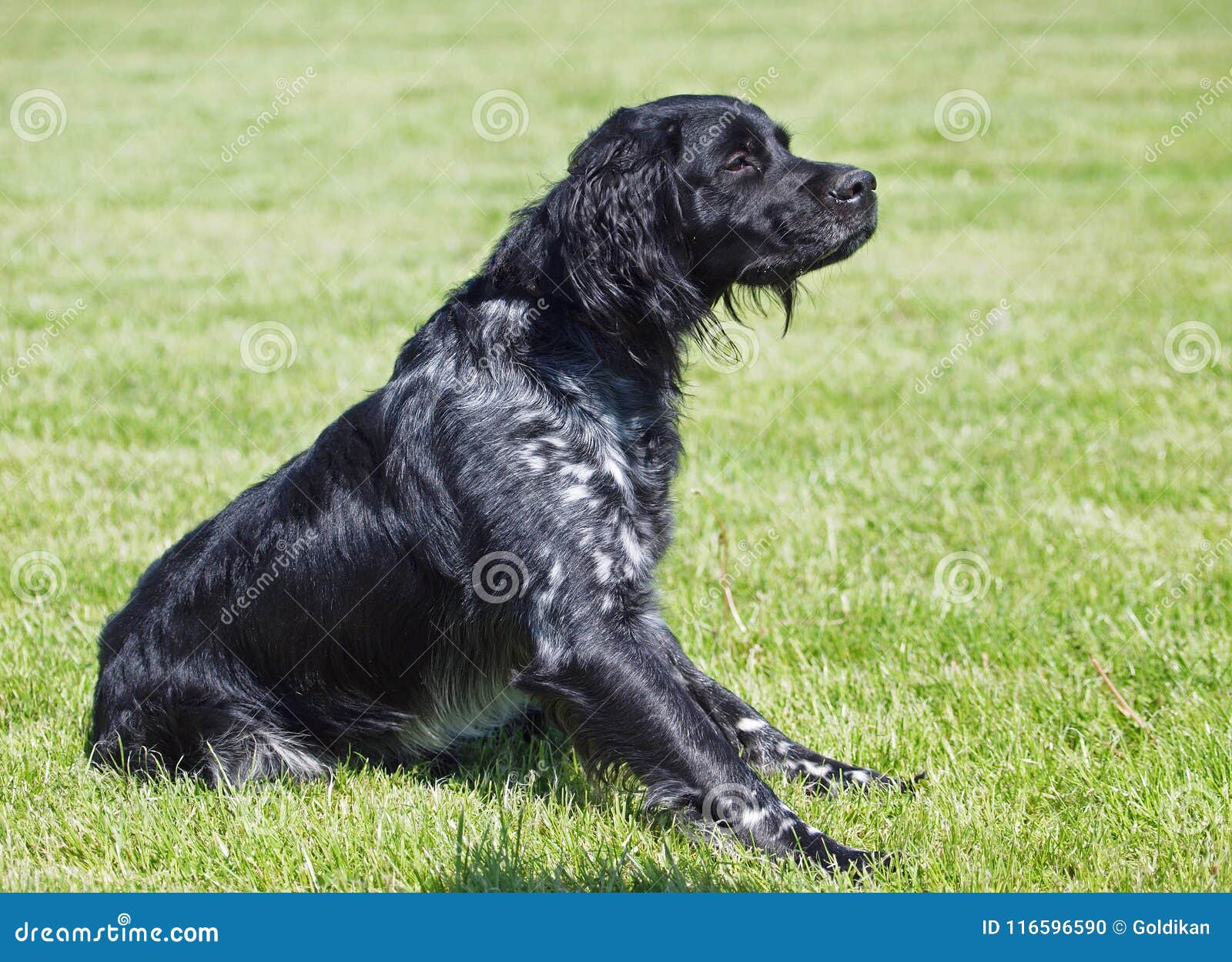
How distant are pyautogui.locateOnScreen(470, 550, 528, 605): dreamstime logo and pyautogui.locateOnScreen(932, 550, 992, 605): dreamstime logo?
1855 millimetres

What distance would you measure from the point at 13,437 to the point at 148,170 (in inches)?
264

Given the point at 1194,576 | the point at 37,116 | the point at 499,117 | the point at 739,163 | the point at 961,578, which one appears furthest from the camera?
the point at 37,116

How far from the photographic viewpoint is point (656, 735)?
293 cm

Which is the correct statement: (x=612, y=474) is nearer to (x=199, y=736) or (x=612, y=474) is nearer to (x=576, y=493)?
(x=576, y=493)

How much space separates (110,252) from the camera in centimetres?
920

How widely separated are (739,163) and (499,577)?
4.31 feet

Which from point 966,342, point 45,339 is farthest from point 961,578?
point 45,339

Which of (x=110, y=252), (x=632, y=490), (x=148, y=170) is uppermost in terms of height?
(x=148, y=170)

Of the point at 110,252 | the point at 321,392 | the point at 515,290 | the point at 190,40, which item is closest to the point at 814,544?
the point at 515,290

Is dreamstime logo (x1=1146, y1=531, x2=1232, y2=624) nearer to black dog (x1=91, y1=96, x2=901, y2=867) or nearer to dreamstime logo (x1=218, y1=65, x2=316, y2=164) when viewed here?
black dog (x1=91, y1=96, x2=901, y2=867)

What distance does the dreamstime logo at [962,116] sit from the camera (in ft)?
43.1

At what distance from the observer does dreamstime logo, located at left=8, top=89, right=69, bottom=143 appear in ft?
43.0

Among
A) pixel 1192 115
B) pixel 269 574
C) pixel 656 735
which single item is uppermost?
pixel 1192 115

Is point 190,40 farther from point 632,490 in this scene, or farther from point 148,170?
point 632,490
